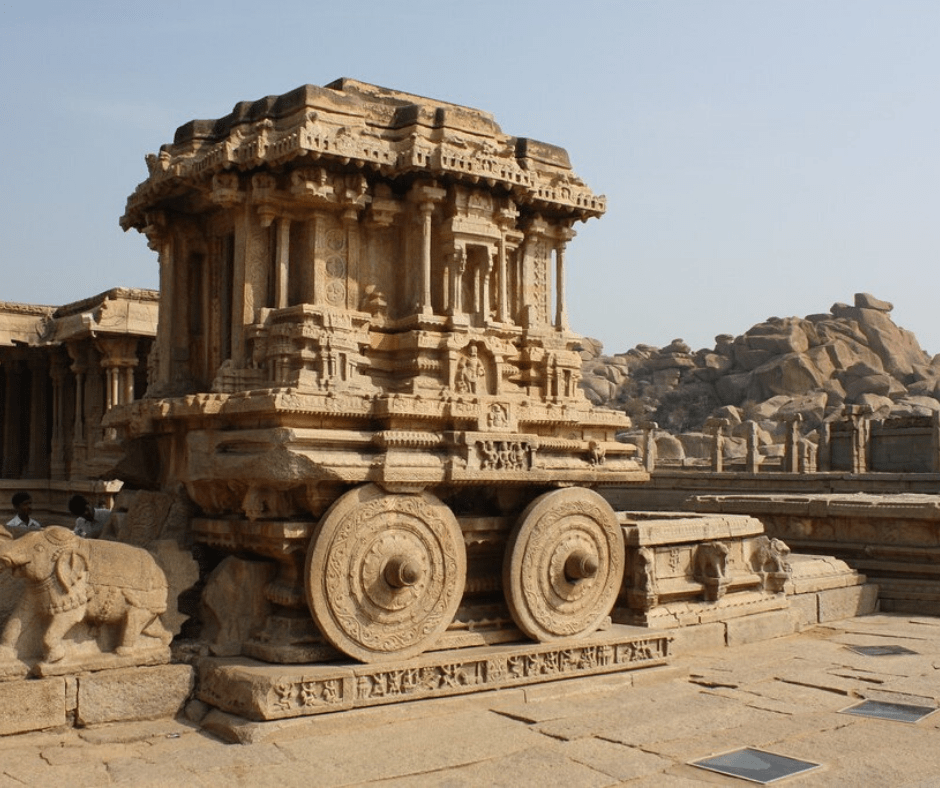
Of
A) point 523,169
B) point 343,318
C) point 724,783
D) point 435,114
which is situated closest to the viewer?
point 724,783

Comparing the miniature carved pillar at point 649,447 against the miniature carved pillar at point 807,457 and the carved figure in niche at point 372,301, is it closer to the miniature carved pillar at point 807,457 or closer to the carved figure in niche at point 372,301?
the miniature carved pillar at point 807,457

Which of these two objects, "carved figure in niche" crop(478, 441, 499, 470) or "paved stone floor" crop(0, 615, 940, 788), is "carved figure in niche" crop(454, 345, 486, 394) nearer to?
"carved figure in niche" crop(478, 441, 499, 470)

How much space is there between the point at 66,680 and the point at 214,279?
178 inches

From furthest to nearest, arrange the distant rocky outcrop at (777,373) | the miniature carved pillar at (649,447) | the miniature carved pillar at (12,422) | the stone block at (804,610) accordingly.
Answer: the distant rocky outcrop at (777,373) < the miniature carved pillar at (649,447) < the miniature carved pillar at (12,422) < the stone block at (804,610)

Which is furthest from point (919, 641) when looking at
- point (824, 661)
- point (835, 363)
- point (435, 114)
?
point (835, 363)

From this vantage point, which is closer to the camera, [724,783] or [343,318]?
[724,783]

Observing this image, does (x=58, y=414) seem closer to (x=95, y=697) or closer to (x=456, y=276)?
(x=456, y=276)

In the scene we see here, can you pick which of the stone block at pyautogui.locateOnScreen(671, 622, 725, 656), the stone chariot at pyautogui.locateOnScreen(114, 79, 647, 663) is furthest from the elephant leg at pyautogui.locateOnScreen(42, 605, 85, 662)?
the stone block at pyautogui.locateOnScreen(671, 622, 725, 656)

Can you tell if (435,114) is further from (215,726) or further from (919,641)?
(919,641)

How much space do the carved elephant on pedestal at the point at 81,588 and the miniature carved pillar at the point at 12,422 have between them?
2097cm

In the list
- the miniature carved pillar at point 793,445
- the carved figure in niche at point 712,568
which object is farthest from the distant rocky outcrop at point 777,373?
the carved figure in niche at point 712,568

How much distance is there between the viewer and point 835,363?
54.7 metres

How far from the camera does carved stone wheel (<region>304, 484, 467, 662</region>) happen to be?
264 inches

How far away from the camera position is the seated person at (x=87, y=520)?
9.40 m
